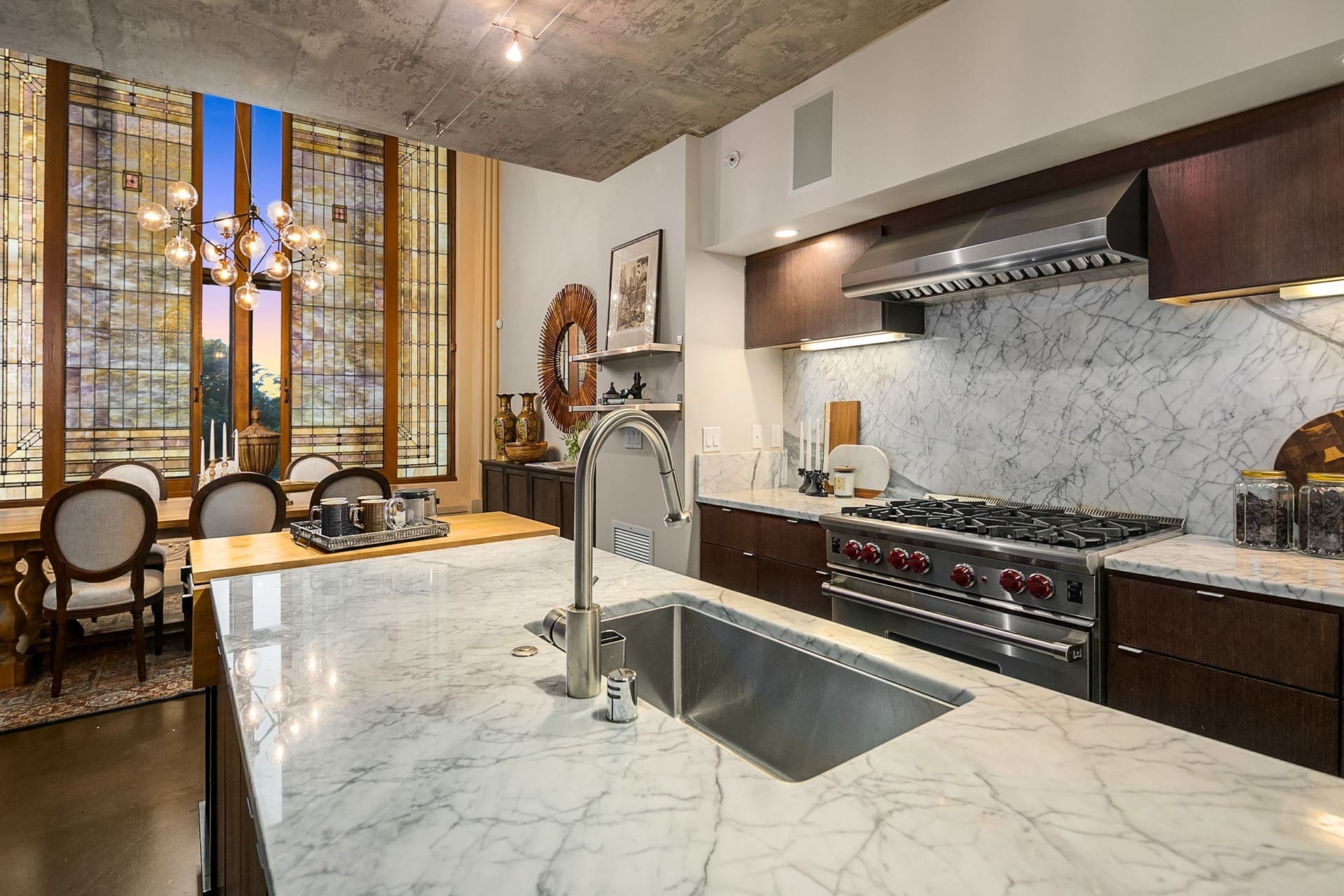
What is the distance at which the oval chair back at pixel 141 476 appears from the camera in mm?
4418

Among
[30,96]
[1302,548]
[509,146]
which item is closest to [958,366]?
→ [1302,548]

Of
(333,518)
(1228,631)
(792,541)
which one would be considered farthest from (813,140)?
(333,518)

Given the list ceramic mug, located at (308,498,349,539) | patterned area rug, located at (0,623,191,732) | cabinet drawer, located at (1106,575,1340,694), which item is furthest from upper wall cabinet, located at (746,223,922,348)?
patterned area rug, located at (0,623,191,732)

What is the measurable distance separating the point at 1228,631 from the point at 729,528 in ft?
6.39

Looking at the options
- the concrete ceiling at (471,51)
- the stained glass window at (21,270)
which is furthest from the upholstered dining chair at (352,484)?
the stained glass window at (21,270)

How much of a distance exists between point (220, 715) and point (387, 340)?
4788 mm

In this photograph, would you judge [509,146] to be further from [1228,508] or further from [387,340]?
[1228,508]

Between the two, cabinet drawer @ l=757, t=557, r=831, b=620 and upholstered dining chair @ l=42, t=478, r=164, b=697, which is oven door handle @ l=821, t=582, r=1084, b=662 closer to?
cabinet drawer @ l=757, t=557, r=831, b=620

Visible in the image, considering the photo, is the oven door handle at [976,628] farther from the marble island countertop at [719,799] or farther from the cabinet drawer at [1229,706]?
the marble island countertop at [719,799]

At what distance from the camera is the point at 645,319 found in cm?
372

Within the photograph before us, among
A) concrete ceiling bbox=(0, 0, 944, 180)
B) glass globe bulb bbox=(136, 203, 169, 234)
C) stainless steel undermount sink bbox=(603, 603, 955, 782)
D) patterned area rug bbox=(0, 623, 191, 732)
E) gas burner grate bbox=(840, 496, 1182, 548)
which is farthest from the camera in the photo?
glass globe bulb bbox=(136, 203, 169, 234)

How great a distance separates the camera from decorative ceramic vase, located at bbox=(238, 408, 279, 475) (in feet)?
14.3

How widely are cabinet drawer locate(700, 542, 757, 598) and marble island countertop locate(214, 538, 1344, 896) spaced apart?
207 centimetres

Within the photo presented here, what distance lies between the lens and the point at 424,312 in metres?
6.14
